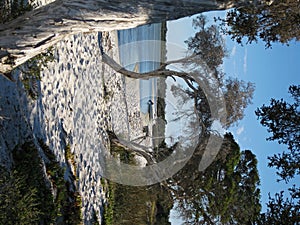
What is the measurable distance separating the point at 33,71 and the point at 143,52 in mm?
9230

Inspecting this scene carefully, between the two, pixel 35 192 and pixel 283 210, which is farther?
pixel 283 210

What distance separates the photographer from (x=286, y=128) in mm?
8406

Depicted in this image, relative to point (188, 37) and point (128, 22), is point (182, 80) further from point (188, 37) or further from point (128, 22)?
point (128, 22)

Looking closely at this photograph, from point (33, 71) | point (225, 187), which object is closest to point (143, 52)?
point (225, 187)

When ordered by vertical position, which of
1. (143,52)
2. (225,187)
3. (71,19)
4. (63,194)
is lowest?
(63,194)

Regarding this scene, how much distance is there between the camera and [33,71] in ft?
22.4

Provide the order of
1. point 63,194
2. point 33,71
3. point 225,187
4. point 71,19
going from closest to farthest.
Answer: point 71,19
point 33,71
point 63,194
point 225,187

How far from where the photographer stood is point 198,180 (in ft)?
41.0

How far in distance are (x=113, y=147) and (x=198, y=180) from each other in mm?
2846

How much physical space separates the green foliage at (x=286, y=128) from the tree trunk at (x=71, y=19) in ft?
15.6

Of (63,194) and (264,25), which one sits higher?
(264,25)

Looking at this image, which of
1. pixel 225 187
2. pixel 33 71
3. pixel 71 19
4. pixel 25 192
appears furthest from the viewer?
pixel 225 187

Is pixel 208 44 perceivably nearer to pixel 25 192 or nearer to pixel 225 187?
pixel 225 187

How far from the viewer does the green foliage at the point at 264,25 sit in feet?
26.9
